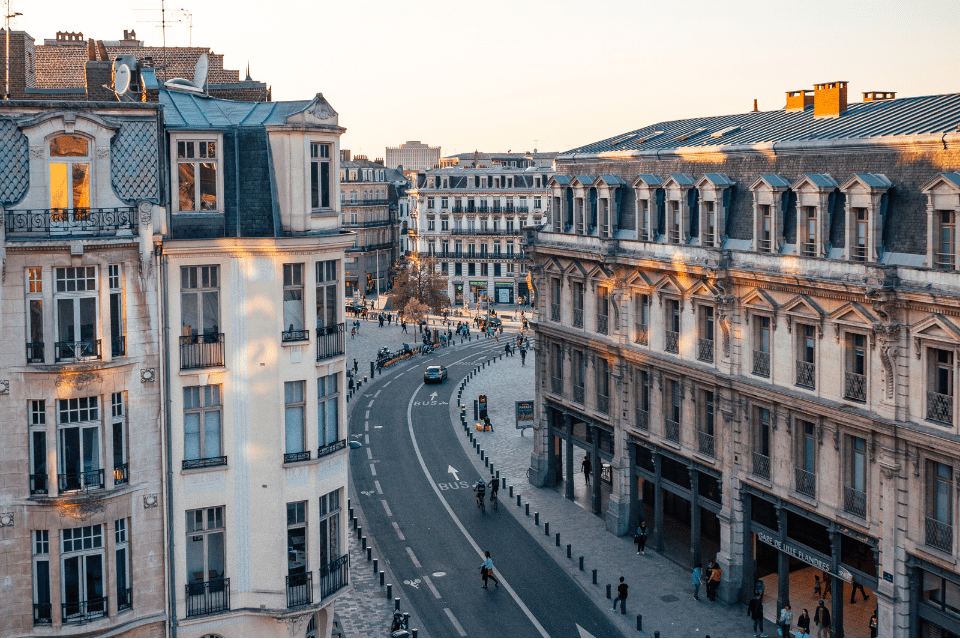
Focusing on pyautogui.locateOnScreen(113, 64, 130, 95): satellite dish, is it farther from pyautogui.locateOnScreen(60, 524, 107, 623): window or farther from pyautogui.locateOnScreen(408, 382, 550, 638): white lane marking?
pyautogui.locateOnScreen(408, 382, 550, 638): white lane marking

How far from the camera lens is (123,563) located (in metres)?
24.4

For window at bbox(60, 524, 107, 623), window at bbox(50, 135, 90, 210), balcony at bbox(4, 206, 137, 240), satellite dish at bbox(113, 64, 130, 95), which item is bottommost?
window at bbox(60, 524, 107, 623)

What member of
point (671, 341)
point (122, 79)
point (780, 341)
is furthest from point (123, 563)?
point (671, 341)

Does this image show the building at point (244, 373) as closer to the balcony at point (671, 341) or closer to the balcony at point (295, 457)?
the balcony at point (295, 457)

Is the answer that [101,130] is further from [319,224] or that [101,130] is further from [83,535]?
[83,535]

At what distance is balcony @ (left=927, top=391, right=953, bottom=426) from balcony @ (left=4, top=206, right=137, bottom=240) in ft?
73.2

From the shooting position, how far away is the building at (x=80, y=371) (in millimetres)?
23406

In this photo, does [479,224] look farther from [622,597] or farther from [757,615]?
[757,615]

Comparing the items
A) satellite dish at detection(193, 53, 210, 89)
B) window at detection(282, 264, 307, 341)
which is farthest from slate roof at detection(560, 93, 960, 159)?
satellite dish at detection(193, 53, 210, 89)

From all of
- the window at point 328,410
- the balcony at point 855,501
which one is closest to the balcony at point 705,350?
the balcony at point 855,501

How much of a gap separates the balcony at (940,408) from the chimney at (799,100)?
1826 cm

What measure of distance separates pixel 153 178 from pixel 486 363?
71755mm

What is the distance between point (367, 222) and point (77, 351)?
12803cm

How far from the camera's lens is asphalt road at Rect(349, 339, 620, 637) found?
3906cm
